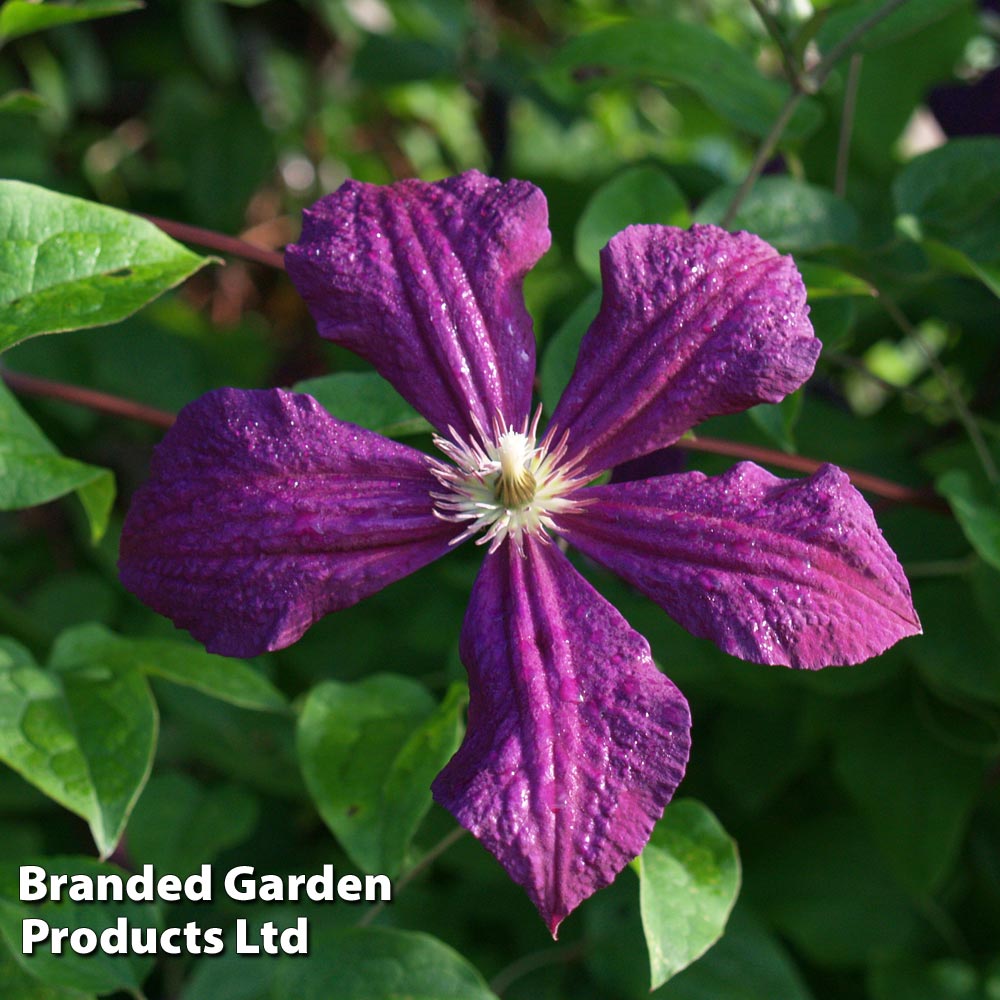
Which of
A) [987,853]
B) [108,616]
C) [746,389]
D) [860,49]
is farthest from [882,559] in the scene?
[108,616]

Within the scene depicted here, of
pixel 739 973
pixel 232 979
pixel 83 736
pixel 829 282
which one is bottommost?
pixel 739 973

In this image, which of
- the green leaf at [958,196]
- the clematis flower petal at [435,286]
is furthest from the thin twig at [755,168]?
the clematis flower petal at [435,286]

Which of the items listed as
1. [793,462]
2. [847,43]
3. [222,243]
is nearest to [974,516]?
[793,462]

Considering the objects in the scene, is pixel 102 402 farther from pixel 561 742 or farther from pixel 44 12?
pixel 561 742

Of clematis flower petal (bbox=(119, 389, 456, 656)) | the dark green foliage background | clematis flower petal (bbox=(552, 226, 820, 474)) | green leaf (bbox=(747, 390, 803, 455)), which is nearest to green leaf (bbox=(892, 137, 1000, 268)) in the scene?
the dark green foliage background

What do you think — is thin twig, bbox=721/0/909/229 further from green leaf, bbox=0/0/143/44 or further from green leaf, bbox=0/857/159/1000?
green leaf, bbox=0/857/159/1000

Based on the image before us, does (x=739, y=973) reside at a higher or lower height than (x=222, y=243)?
lower
